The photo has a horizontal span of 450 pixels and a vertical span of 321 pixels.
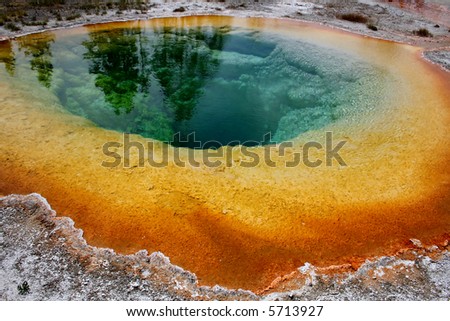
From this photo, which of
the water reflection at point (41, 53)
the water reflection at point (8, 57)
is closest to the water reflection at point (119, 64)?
the water reflection at point (41, 53)

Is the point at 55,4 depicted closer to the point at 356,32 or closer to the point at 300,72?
the point at 300,72

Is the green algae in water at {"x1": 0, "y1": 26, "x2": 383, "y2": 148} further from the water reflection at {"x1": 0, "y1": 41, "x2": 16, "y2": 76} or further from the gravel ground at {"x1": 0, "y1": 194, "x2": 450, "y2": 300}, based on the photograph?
the gravel ground at {"x1": 0, "y1": 194, "x2": 450, "y2": 300}

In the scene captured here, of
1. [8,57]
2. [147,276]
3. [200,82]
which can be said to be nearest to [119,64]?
[200,82]

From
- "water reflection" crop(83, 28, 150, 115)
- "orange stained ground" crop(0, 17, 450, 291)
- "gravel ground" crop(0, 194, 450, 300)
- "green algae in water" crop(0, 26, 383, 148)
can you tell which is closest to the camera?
"gravel ground" crop(0, 194, 450, 300)

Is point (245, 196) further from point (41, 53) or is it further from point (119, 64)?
point (41, 53)

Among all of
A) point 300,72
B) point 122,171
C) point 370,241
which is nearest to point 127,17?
point 300,72

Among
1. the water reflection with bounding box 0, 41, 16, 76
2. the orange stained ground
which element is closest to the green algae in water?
the water reflection with bounding box 0, 41, 16, 76
